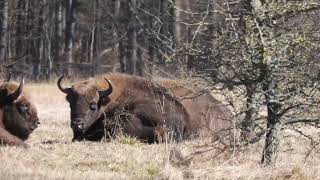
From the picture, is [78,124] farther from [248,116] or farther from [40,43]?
[40,43]

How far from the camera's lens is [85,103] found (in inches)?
554

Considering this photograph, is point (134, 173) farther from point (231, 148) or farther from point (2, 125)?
point (2, 125)

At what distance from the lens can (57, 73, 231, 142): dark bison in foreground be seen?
46.0 feet

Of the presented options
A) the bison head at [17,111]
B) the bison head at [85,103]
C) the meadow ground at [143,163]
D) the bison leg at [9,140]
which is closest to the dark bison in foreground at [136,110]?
the bison head at [85,103]

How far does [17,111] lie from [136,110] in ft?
8.77

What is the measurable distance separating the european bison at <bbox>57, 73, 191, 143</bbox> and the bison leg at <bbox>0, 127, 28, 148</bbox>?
2.20 m

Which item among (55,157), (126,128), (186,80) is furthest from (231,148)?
(126,128)

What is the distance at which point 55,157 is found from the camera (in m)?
10.2

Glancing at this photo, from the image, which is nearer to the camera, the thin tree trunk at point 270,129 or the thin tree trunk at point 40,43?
the thin tree trunk at point 270,129

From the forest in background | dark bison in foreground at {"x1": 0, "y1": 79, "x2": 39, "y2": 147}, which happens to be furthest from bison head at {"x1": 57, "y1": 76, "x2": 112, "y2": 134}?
the forest in background

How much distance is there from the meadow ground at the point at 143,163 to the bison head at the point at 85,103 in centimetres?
177

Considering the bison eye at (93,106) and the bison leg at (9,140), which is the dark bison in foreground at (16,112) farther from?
the bison eye at (93,106)

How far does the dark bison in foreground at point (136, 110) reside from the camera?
552 inches

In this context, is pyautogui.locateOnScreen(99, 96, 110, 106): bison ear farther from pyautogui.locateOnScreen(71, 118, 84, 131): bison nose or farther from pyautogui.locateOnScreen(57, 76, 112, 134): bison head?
pyautogui.locateOnScreen(71, 118, 84, 131): bison nose
